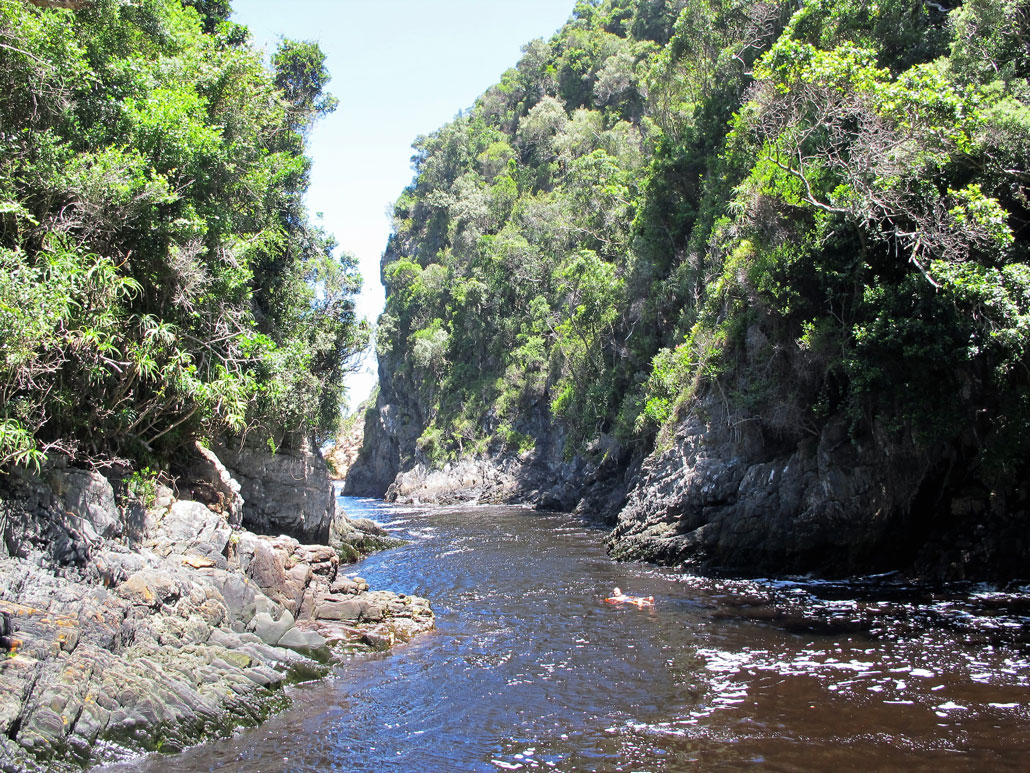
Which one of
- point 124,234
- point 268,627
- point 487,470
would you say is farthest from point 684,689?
point 487,470

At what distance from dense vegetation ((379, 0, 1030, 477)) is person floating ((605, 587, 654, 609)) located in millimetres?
6538

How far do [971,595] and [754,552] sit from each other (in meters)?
5.42

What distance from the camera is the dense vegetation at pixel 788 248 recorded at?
46.3 feet

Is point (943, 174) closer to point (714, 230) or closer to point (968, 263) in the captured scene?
point (968, 263)

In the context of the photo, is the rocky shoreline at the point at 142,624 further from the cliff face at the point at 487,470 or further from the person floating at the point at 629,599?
the cliff face at the point at 487,470

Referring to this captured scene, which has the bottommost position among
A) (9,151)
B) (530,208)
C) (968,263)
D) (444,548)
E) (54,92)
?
(444,548)

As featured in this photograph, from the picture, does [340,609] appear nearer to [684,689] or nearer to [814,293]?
[684,689]

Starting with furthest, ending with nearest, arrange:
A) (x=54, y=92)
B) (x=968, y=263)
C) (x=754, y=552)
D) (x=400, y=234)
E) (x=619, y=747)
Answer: (x=400, y=234)
(x=754, y=552)
(x=968, y=263)
(x=54, y=92)
(x=619, y=747)

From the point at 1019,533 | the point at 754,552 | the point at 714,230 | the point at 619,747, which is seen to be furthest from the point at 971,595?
the point at 714,230

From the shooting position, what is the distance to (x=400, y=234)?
253ft

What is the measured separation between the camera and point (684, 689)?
34.1ft

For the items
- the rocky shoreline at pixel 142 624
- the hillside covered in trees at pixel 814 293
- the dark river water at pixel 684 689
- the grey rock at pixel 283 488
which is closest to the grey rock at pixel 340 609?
the rocky shoreline at pixel 142 624

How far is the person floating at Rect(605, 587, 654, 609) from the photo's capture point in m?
15.9

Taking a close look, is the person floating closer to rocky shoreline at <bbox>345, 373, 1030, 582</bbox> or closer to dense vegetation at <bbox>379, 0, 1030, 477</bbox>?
rocky shoreline at <bbox>345, 373, 1030, 582</bbox>
